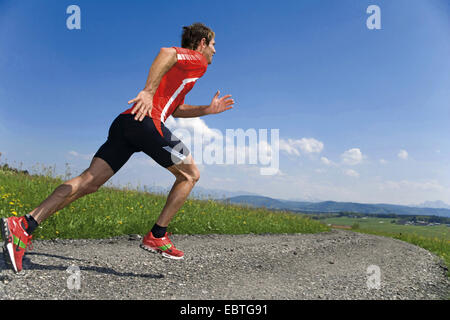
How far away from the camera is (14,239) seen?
12.3 feet

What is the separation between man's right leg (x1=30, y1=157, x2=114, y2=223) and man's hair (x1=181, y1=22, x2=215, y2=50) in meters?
1.79

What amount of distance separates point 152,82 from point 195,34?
1.03 meters

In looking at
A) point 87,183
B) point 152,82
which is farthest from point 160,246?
point 152,82

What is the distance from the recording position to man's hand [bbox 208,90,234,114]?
4.64 m

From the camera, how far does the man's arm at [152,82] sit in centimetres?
370

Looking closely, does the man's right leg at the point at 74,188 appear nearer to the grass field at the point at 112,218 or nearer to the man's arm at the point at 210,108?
the man's arm at the point at 210,108

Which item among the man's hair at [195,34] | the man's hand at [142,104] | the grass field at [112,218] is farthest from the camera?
the grass field at [112,218]

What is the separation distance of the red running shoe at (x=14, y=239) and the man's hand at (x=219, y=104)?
257cm

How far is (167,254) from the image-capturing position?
4383 millimetres

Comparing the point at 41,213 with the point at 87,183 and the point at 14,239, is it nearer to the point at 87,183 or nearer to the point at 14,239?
the point at 14,239

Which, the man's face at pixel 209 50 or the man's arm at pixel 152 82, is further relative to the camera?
the man's face at pixel 209 50

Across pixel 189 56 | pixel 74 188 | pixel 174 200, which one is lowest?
pixel 174 200

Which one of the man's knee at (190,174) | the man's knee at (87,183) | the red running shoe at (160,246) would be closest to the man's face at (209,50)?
the man's knee at (190,174)
